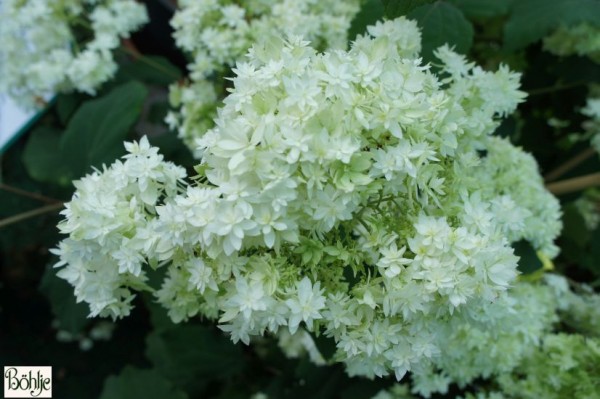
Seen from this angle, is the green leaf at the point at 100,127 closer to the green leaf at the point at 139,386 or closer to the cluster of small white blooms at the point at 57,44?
the cluster of small white blooms at the point at 57,44

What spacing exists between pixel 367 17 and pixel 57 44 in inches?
27.3

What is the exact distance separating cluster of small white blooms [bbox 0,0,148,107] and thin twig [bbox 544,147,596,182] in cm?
90

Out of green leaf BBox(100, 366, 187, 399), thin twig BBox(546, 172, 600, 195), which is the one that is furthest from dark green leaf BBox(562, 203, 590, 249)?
green leaf BBox(100, 366, 187, 399)

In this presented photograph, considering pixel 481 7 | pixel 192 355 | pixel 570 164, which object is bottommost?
pixel 192 355

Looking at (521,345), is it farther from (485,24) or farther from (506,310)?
(485,24)

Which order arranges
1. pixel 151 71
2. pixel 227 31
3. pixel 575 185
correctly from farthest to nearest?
pixel 151 71 → pixel 575 185 → pixel 227 31

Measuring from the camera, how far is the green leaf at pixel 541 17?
40.4 inches

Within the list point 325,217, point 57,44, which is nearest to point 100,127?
point 57,44

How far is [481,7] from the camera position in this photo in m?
1.12

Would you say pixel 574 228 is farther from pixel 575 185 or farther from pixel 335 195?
pixel 335 195

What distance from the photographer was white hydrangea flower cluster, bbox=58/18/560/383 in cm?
61

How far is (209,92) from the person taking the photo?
114 centimetres

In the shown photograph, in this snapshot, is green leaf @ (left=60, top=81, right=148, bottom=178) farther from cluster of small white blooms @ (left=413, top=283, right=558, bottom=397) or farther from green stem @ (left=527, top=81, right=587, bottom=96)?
green stem @ (left=527, top=81, right=587, bottom=96)

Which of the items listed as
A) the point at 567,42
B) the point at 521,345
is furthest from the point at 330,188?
the point at 567,42
